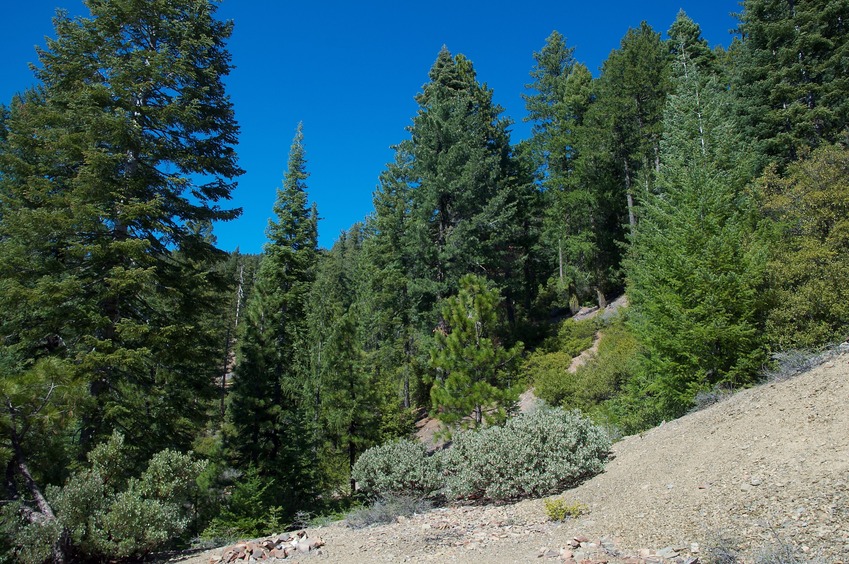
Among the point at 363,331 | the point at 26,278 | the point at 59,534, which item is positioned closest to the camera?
the point at 59,534

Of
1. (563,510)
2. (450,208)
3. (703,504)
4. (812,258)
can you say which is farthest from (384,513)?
(450,208)

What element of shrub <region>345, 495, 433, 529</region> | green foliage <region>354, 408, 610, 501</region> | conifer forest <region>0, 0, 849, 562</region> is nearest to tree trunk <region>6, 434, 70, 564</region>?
conifer forest <region>0, 0, 849, 562</region>

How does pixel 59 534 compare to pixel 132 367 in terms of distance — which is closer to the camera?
pixel 59 534

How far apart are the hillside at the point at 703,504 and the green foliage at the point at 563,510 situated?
0.37 ft

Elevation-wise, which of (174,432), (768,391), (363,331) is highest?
(363,331)

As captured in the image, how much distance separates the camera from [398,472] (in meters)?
10.2

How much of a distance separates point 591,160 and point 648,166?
3014 millimetres

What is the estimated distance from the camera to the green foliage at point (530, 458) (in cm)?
838

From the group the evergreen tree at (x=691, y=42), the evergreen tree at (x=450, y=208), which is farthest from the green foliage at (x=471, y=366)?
the evergreen tree at (x=691, y=42)

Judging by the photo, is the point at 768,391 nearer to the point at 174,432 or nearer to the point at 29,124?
A: the point at 174,432

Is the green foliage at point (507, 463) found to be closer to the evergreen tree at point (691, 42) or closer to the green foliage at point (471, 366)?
the green foliage at point (471, 366)

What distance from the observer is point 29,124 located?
34.4 feet

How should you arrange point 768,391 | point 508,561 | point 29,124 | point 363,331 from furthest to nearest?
point 363,331 < point 29,124 < point 768,391 < point 508,561

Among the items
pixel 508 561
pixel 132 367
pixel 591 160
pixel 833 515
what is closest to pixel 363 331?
pixel 591 160
